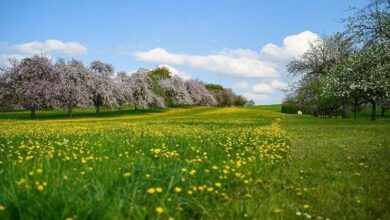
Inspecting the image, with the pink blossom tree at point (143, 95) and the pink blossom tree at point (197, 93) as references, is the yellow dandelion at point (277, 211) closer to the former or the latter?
the pink blossom tree at point (143, 95)

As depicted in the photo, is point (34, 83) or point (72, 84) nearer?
point (34, 83)

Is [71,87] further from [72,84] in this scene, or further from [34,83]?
[34,83]

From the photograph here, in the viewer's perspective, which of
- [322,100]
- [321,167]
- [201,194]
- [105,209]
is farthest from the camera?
[322,100]

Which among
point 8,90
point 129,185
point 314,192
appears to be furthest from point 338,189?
point 8,90

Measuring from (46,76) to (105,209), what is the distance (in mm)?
53889

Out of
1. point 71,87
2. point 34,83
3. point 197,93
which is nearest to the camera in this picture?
point 34,83

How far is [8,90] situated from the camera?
172 ft

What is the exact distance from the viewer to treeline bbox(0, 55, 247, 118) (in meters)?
52.0

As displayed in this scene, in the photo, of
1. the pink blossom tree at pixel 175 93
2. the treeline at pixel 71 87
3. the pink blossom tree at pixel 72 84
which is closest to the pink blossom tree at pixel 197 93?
the pink blossom tree at pixel 175 93

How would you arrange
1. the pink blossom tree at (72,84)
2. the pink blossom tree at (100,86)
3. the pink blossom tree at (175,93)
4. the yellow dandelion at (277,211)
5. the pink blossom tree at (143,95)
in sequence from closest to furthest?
the yellow dandelion at (277,211) → the pink blossom tree at (72,84) → the pink blossom tree at (100,86) → the pink blossom tree at (143,95) → the pink blossom tree at (175,93)

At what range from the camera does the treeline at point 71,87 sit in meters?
52.0

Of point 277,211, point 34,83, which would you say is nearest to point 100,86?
point 34,83

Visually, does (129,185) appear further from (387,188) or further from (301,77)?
(301,77)

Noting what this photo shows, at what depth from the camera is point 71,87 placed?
55094mm
